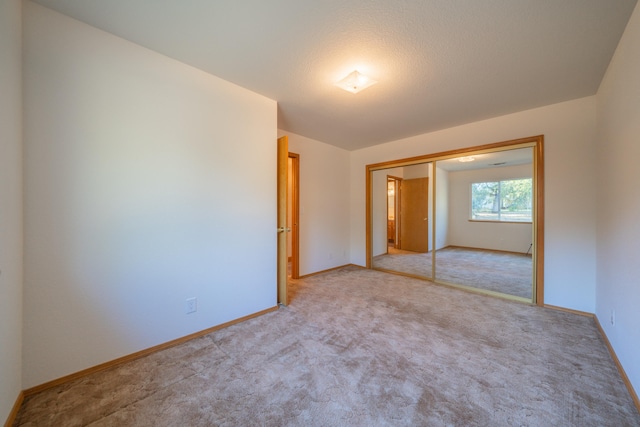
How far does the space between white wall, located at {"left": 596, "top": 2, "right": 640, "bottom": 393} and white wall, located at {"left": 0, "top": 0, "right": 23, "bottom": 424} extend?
3605 millimetres

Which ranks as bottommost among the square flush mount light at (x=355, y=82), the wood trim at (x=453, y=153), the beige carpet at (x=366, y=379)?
the beige carpet at (x=366, y=379)

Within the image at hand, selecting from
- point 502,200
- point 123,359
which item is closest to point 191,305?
point 123,359

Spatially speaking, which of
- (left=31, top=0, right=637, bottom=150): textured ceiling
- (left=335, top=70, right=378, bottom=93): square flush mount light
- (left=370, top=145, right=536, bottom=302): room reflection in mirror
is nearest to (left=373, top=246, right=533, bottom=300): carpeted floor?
(left=370, top=145, right=536, bottom=302): room reflection in mirror

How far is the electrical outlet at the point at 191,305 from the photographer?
2.02 meters

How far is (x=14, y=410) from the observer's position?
1.26m

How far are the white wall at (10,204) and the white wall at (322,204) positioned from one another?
8.54ft

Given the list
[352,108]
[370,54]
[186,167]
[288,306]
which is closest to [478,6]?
[370,54]

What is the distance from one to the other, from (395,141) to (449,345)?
10.9 ft

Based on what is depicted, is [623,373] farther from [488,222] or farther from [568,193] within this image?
[488,222]

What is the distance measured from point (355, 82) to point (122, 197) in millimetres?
2181

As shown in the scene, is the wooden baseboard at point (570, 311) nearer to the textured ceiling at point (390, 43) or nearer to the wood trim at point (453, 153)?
the wood trim at point (453, 153)

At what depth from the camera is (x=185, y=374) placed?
1607 mm

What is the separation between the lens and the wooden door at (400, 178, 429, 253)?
5461 millimetres

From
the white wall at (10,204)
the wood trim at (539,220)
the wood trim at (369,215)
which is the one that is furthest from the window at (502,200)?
the white wall at (10,204)
